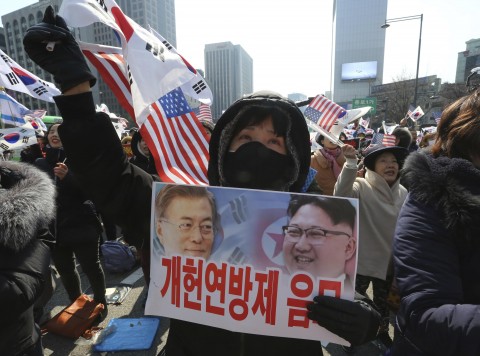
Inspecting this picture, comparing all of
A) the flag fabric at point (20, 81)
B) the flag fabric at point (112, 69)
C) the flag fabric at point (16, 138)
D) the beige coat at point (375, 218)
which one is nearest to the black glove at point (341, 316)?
the flag fabric at point (112, 69)

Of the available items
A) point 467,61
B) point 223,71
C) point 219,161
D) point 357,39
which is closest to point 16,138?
point 219,161

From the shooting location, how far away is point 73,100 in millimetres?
1076

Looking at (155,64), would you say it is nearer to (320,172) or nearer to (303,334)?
(303,334)

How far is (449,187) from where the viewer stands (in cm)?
105

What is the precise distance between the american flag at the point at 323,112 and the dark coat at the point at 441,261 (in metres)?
2.47

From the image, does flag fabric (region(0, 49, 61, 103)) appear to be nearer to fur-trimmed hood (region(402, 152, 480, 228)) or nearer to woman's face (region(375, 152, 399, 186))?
fur-trimmed hood (region(402, 152, 480, 228))

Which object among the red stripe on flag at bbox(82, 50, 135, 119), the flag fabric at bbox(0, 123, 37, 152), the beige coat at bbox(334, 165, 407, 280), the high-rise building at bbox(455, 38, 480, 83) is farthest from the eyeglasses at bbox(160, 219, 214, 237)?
the high-rise building at bbox(455, 38, 480, 83)

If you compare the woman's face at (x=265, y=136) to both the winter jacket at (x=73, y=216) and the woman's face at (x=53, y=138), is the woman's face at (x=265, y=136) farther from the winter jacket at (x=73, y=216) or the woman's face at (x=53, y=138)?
the woman's face at (x=53, y=138)

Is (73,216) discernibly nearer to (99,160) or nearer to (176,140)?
(176,140)

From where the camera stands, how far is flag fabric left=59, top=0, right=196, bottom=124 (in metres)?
1.48

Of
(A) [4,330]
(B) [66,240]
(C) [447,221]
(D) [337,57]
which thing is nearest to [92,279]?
(B) [66,240]

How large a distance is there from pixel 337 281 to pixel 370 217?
204cm

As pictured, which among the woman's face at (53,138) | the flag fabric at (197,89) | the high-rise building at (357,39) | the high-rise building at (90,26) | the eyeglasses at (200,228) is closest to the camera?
the eyeglasses at (200,228)

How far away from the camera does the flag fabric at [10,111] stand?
11.5 ft
